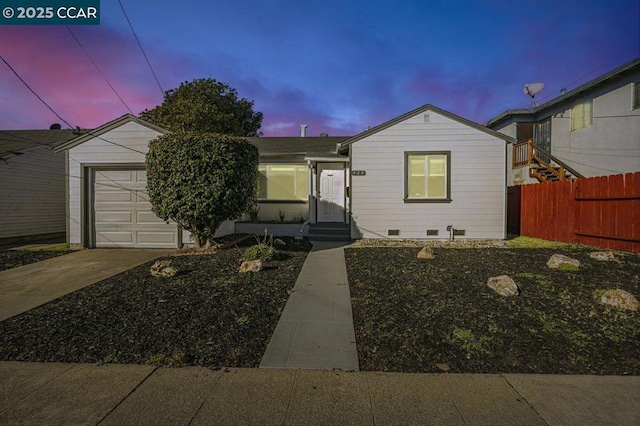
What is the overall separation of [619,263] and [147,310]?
8.94 meters

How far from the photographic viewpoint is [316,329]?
4.16 meters

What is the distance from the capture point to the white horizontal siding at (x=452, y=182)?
1079 cm

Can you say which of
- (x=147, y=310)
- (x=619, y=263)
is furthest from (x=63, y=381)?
(x=619, y=263)

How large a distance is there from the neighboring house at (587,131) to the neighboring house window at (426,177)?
6.89 meters

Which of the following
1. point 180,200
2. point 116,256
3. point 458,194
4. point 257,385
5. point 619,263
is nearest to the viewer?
point 257,385

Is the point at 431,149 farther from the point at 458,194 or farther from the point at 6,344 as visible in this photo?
the point at 6,344

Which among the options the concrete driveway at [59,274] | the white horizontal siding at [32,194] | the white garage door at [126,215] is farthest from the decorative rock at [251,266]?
the white horizontal siding at [32,194]

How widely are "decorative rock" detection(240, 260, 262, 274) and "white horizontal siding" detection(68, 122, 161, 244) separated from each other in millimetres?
5331

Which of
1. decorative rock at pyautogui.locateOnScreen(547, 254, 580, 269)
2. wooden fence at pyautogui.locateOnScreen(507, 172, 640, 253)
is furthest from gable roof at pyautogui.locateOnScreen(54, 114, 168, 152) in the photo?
wooden fence at pyautogui.locateOnScreen(507, 172, 640, 253)

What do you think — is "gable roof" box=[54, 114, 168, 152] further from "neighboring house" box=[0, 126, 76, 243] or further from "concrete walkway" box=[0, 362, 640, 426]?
"concrete walkway" box=[0, 362, 640, 426]

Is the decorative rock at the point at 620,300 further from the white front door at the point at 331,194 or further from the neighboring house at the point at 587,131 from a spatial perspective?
the neighboring house at the point at 587,131

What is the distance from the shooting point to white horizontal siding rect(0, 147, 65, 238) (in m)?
12.2

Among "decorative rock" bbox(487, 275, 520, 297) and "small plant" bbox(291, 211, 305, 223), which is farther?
"small plant" bbox(291, 211, 305, 223)

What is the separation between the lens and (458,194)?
10.9 metres
